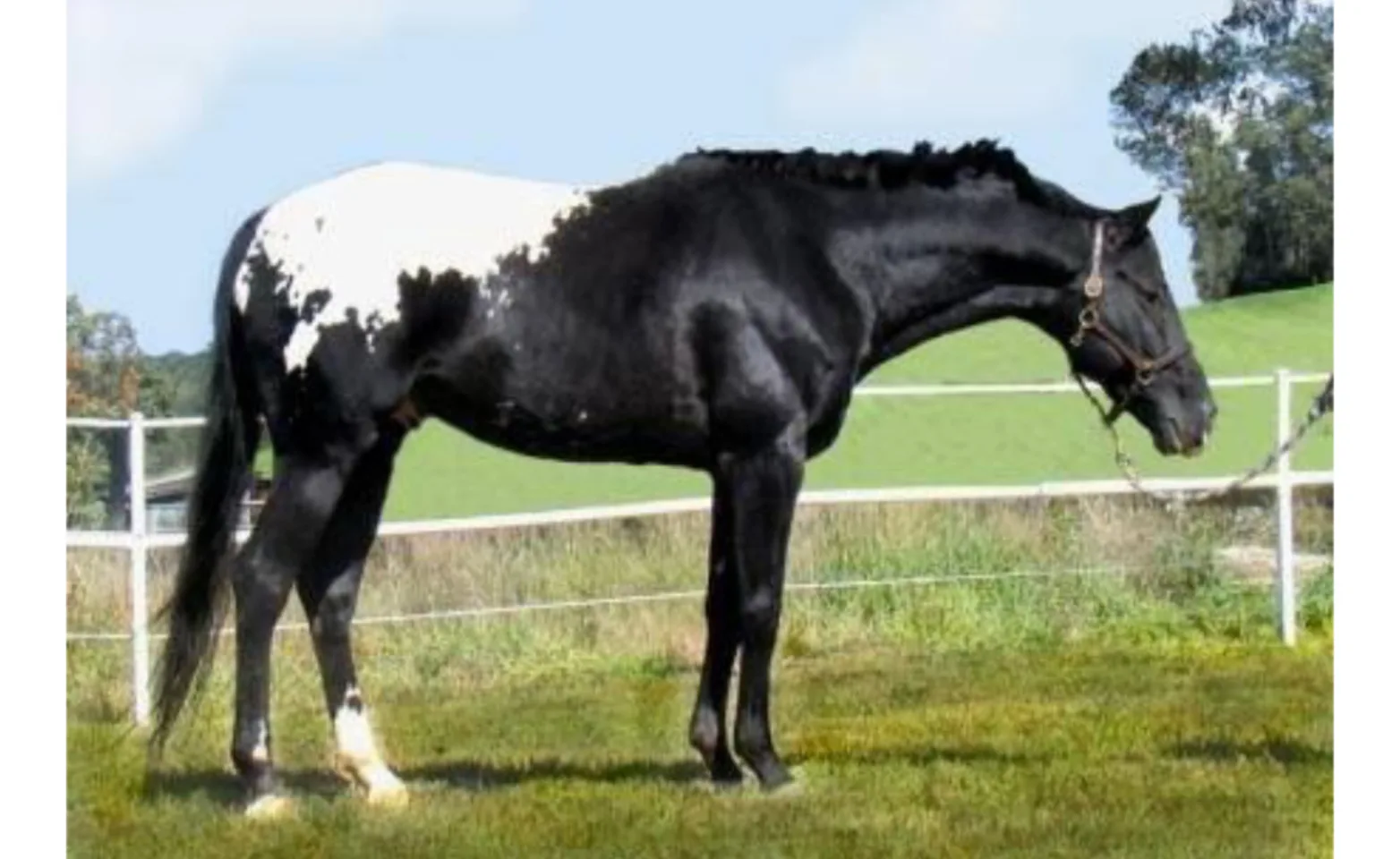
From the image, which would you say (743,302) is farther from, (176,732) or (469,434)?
(176,732)

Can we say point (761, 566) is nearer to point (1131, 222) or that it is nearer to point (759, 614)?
point (759, 614)

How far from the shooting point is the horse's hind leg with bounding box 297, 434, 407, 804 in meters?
5.99

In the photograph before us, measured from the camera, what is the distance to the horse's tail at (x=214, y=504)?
236 inches

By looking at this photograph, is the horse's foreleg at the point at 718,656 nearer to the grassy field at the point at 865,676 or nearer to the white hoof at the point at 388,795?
the grassy field at the point at 865,676

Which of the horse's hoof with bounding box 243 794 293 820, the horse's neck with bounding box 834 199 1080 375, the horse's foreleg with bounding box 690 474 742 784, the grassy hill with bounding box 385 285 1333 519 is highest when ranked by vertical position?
the horse's neck with bounding box 834 199 1080 375

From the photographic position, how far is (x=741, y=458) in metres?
5.99

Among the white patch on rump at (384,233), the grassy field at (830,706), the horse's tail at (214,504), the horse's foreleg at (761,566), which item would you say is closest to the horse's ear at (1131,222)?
the grassy field at (830,706)

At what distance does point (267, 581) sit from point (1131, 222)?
82.5 inches

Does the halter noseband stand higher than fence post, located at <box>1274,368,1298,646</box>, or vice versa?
the halter noseband

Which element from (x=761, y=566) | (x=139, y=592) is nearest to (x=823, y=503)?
(x=761, y=566)

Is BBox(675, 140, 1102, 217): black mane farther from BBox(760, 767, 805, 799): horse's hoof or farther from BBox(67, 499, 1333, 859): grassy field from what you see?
BBox(760, 767, 805, 799): horse's hoof

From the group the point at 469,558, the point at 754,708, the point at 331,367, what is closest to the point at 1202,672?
the point at 754,708

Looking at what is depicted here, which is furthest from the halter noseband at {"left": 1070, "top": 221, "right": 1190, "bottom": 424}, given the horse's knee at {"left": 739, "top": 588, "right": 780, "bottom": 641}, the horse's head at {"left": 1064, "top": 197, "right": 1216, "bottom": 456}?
the horse's knee at {"left": 739, "top": 588, "right": 780, "bottom": 641}
